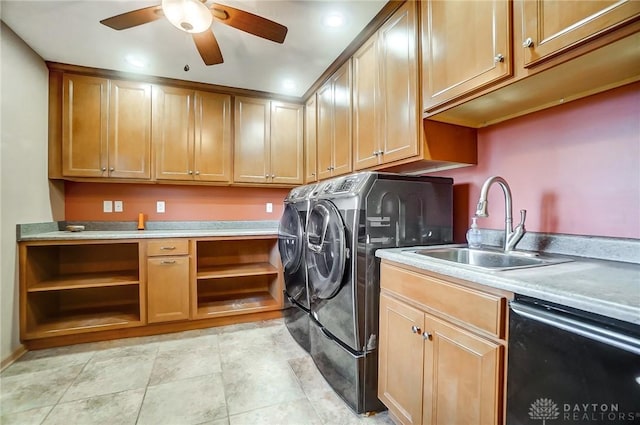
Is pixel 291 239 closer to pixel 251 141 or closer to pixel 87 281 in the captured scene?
pixel 251 141

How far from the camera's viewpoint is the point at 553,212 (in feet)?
4.55

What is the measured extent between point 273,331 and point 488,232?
1993 mm

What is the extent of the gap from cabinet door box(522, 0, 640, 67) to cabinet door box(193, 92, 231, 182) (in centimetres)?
266

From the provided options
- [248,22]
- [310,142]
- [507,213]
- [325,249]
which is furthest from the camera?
[310,142]

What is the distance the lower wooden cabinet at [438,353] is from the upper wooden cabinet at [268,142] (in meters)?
2.06

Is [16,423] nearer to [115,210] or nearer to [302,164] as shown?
[115,210]

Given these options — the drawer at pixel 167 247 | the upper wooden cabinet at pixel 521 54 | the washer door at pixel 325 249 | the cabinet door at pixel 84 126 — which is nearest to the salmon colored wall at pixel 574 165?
the upper wooden cabinet at pixel 521 54

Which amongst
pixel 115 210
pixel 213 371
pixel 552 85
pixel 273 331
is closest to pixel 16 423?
pixel 213 371

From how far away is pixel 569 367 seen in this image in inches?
28.8

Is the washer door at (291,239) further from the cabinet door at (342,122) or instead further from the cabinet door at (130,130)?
the cabinet door at (130,130)

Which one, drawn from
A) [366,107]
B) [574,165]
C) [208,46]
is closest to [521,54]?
[574,165]

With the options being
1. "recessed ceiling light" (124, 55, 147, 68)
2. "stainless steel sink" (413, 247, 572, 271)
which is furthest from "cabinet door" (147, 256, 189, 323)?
"stainless steel sink" (413, 247, 572, 271)

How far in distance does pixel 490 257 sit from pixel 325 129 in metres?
1.85

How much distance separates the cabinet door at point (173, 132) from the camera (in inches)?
110
